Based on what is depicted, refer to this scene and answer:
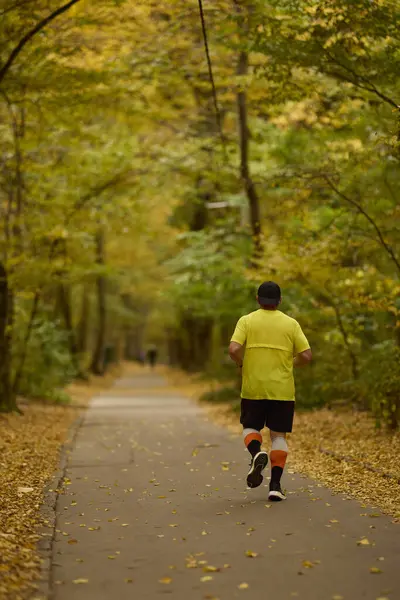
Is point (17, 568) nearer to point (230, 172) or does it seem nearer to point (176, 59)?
point (176, 59)

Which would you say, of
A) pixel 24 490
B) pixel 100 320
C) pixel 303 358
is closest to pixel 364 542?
pixel 303 358

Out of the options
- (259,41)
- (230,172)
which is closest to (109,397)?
(230,172)

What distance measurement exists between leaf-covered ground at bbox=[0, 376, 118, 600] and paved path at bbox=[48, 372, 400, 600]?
0.67 feet

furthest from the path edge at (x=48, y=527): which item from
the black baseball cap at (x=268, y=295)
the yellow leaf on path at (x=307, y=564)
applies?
the black baseball cap at (x=268, y=295)

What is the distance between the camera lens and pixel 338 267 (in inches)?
576

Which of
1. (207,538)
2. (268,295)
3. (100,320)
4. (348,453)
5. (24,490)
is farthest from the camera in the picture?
(100,320)

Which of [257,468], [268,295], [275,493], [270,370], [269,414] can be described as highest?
[268,295]

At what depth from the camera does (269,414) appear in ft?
25.9

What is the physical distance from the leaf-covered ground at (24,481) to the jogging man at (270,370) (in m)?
2.12

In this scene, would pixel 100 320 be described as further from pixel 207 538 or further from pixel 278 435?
pixel 207 538

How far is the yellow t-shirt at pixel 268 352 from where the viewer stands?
7789 mm

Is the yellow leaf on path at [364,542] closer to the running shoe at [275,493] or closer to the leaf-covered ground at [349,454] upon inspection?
the leaf-covered ground at [349,454]

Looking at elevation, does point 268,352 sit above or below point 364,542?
above

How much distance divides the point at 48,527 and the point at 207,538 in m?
1.37
